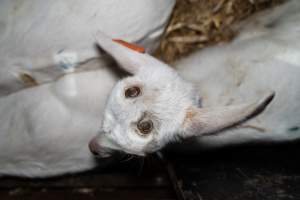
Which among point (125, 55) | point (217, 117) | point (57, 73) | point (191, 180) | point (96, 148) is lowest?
point (191, 180)

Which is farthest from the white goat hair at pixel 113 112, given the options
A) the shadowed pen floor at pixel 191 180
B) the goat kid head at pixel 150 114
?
the shadowed pen floor at pixel 191 180

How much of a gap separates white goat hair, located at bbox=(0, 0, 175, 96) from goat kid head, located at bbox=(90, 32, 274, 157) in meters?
0.22

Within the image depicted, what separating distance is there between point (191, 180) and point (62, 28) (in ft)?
4.02

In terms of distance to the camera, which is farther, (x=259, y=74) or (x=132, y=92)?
(x=259, y=74)

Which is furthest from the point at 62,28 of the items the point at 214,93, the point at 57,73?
the point at 214,93

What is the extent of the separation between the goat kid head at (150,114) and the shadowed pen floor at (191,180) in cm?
51

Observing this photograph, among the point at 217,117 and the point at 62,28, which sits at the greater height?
the point at 62,28

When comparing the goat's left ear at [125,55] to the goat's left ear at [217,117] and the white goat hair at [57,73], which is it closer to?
the white goat hair at [57,73]

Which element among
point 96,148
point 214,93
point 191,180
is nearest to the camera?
point 96,148

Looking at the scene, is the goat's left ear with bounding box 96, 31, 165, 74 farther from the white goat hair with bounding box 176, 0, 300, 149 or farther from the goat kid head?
the white goat hair with bounding box 176, 0, 300, 149

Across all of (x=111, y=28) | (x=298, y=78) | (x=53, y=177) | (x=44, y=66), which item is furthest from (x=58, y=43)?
(x=298, y=78)

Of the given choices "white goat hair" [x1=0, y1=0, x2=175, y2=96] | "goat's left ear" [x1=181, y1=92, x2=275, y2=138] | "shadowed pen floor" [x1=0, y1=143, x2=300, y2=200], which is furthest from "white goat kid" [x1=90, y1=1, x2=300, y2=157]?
"white goat hair" [x1=0, y1=0, x2=175, y2=96]

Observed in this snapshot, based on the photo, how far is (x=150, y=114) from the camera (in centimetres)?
196

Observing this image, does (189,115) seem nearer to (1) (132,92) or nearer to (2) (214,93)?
(1) (132,92)
